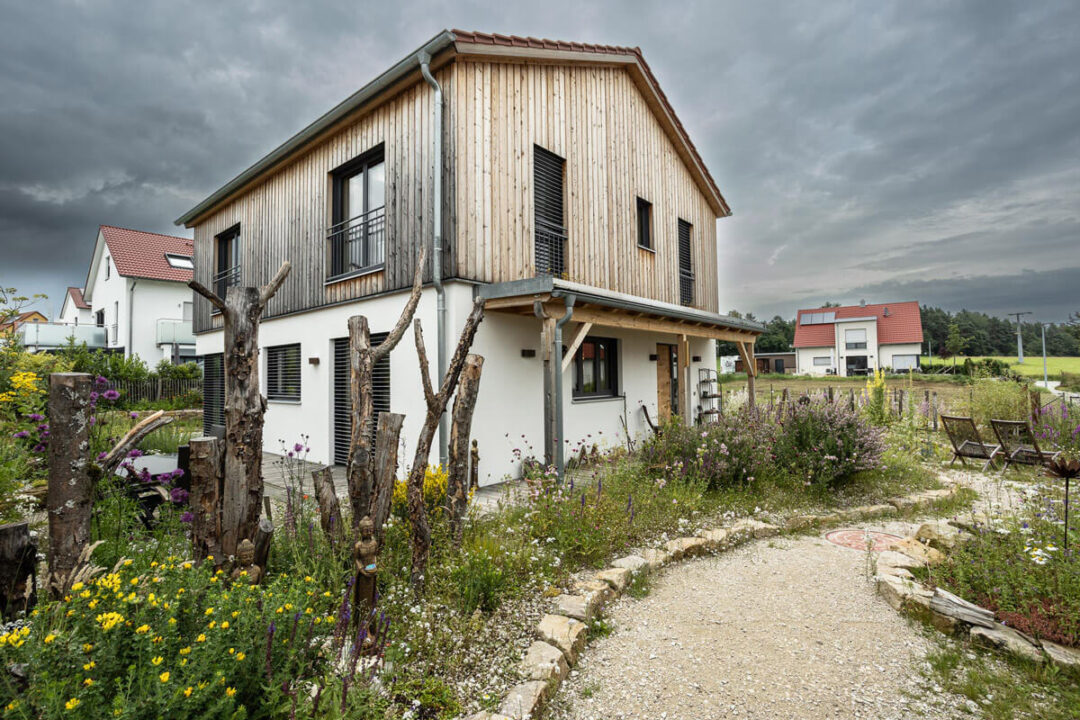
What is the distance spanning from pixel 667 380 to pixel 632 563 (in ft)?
26.0

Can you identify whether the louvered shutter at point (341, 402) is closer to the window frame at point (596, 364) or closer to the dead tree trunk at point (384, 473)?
the window frame at point (596, 364)

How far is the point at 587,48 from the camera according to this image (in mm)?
8562

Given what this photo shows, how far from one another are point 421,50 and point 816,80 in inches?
327

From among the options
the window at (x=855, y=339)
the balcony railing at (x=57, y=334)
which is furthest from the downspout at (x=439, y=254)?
the window at (x=855, y=339)

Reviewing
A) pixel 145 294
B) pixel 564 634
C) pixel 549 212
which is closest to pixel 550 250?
pixel 549 212

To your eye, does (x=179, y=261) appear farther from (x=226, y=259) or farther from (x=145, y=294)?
(x=226, y=259)

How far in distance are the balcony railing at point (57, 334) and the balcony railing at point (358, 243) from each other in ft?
72.4

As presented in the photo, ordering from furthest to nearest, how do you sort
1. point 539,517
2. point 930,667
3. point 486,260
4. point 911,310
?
point 911,310 < point 486,260 < point 539,517 < point 930,667

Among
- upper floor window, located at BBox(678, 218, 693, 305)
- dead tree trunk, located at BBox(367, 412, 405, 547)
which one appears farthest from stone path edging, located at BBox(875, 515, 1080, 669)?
upper floor window, located at BBox(678, 218, 693, 305)

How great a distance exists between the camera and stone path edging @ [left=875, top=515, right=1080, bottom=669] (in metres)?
2.52

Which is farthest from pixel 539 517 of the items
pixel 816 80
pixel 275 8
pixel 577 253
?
pixel 816 80

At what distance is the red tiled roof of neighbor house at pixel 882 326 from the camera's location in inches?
1593

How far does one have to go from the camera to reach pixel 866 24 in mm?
7438

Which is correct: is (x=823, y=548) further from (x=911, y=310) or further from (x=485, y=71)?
(x=911, y=310)
